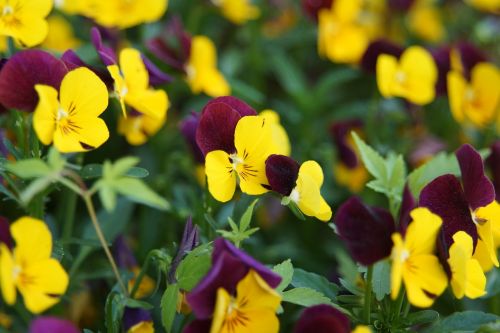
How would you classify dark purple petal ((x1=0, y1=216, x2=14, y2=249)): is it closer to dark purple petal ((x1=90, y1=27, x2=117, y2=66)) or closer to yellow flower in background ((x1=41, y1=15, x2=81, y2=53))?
dark purple petal ((x1=90, y1=27, x2=117, y2=66))

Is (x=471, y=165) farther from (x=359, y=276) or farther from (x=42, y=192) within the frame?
(x=42, y=192)

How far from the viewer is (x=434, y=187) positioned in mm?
1174

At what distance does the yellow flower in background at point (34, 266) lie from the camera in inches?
41.0

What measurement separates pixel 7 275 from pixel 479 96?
4.81ft

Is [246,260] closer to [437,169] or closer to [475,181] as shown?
[475,181]

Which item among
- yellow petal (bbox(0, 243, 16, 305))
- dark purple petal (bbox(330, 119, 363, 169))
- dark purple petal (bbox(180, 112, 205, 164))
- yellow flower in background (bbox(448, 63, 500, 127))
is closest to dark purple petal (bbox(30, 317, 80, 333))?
yellow petal (bbox(0, 243, 16, 305))

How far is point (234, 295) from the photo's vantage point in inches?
42.7

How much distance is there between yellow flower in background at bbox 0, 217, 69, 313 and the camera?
1.04m

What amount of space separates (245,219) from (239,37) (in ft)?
5.04

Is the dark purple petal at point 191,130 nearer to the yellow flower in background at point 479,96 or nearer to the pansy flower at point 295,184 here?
the pansy flower at point 295,184

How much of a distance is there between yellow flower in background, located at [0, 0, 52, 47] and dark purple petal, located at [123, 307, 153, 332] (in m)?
0.54

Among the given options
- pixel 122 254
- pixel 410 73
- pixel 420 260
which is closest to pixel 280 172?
pixel 420 260

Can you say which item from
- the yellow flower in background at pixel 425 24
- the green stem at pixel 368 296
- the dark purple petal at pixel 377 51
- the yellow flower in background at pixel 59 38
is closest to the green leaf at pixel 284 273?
the green stem at pixel 368 296

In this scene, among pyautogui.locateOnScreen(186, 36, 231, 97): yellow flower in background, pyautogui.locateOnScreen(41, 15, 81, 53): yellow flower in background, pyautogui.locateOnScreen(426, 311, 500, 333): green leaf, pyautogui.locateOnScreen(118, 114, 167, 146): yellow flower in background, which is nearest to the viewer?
pyautogui.locateOnScreen(426, 311, 500, 333): green leaf
